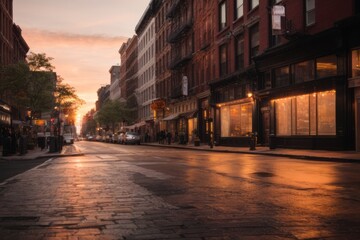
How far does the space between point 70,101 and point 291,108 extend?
119ft

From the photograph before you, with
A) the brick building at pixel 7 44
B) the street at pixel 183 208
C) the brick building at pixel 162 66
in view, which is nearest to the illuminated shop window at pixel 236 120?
the brick building at pixel 7 44

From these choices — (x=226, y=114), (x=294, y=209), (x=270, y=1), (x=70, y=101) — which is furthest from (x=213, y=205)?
(x=70, y=101)

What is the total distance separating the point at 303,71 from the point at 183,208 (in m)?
21.3

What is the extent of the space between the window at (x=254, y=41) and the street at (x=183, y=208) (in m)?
22.1

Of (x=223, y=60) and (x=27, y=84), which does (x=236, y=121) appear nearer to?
(x=223, y=60)

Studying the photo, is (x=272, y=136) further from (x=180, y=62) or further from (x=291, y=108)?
(x=180, y=62)

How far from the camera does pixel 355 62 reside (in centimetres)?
2242

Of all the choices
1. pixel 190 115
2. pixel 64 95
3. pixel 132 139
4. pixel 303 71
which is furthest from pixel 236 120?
pixel 64 95

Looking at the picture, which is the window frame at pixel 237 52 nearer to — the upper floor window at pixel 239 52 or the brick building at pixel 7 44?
the upper floor window at pixel 239 52

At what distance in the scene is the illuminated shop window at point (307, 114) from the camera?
953 inches

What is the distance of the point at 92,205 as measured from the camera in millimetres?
7578

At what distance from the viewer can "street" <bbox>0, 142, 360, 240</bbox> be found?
554 centimetres

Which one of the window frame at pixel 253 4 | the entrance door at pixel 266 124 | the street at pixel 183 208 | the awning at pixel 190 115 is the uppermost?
the window frame at pixel 253 4

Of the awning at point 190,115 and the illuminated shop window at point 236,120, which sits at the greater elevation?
the awning at point 190,115
